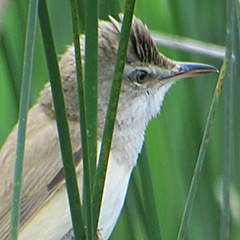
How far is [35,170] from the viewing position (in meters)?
1.38

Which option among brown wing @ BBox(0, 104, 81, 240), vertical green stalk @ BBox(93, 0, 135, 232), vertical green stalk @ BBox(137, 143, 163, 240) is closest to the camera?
vertical green stalk @ BBox(93, 0, 135, 232)

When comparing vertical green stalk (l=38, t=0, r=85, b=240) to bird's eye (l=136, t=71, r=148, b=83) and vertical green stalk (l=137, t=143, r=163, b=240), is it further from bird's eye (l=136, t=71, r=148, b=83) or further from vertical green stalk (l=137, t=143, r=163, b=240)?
bird's eye (l=136, t=71, r=148, b=83)

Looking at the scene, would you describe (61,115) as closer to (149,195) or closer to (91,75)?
(91,75)

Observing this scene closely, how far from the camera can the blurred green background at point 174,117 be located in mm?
1461

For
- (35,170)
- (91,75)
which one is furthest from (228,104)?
(35,170)

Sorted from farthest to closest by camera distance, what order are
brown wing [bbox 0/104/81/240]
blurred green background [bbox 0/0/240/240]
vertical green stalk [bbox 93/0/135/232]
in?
blurred green background [bbox 0/0/240/240]
brown wing [bbox 0/104/81/240]
vertical green stalk [bbox 93/0/135/232]

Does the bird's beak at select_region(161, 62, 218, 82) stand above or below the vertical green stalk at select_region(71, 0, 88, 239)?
below

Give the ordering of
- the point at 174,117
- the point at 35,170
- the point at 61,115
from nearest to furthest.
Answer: the point at 61,115
the point at 35,170
the point at 174,117

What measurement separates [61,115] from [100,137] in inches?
31.9

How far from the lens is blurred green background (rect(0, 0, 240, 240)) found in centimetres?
146

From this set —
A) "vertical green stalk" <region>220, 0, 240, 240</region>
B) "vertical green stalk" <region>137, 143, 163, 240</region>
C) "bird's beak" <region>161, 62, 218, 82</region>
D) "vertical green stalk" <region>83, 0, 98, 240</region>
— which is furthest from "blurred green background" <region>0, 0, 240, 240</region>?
"vertical green stalk" <region>83, 0, 98, 240</region>

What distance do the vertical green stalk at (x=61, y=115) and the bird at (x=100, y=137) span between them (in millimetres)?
631

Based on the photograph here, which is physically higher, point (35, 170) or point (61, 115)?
point (61, 115)

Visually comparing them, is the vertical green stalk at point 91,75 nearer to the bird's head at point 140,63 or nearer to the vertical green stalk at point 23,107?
the vertical green stalk at point 23,107
